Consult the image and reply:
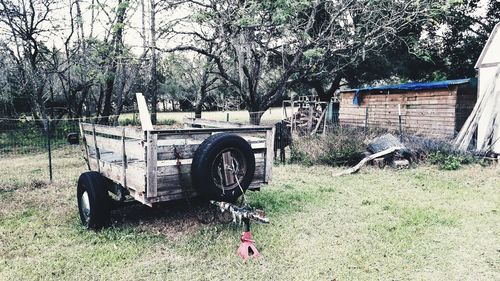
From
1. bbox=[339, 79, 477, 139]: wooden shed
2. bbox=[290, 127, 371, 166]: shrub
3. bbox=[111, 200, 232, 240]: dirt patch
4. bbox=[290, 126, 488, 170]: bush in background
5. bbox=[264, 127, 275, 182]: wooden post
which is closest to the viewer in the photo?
bbox=[111, 200, 232, 240]: dirt patch

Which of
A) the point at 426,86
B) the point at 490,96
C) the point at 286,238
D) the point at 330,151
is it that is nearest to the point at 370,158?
the point at 330,151

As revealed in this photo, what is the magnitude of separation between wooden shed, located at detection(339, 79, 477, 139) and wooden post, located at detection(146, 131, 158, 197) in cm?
1155

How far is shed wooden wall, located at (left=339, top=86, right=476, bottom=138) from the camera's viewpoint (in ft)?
55.4

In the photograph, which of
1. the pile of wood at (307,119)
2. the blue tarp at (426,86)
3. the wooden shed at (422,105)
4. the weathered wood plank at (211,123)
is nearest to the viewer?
the weathered wood plank at (211,123)

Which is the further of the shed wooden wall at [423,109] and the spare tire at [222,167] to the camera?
the shed wooden wall at [423,109]

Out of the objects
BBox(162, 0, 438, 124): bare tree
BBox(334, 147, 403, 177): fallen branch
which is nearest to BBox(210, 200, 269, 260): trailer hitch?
BBox(334, 147, 403, 177): fallen branch

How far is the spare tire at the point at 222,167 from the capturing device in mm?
4762

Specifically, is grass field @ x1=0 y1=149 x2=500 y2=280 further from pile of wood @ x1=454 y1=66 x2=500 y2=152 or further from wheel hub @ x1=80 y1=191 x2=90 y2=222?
pile of wood @ x1=454 y1=66 x2=500 y2=152

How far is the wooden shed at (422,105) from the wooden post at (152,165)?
37.9ft

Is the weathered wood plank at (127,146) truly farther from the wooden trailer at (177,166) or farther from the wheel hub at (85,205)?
the wheel hub at (85,205)

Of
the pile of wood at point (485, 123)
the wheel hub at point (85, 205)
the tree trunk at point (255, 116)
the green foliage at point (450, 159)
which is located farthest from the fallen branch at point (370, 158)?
the wheel hub at point (85, 205)

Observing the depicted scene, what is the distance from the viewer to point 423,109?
1830cm

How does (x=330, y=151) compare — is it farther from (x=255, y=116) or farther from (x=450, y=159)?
(x=255, y=116)

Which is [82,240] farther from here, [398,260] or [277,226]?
[398,260]
